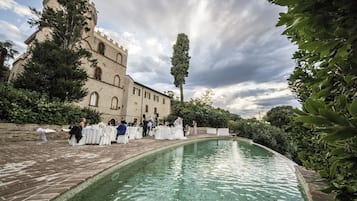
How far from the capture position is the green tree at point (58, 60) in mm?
11391

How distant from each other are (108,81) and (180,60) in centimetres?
1310

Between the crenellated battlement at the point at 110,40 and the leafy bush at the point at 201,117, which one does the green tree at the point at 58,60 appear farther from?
the leafy bush at the point at 201,117

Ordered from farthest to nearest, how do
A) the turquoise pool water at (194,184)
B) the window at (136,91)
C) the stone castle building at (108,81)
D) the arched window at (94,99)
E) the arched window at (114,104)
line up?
1. the window at (136,91)
2. the arched window at (114,104)
3. the stone castle building at (108,81)
4. the arched window at (94,99)
5. the turquoise pool water at (194,184)

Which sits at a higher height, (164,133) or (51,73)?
(51,73)

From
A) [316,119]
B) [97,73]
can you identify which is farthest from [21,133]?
[97,73]

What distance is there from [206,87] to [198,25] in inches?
909

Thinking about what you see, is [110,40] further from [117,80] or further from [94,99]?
[94,99]

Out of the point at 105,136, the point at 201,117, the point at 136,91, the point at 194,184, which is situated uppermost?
the point at 136,91

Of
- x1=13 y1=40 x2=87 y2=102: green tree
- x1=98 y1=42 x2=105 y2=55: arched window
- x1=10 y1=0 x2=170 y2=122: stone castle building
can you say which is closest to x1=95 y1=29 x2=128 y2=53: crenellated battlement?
x1=10 y1=0 x2=170 y2=122: stone castle building

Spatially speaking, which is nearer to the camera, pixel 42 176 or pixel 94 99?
pixel 42 176

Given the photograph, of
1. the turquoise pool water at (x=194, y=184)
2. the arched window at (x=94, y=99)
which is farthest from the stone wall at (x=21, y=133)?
the arched window at (x=94, y=99)

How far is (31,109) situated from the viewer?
9.64 meters

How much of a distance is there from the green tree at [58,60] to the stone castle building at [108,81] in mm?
8579

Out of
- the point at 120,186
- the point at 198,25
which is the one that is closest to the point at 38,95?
the point at 120,186
